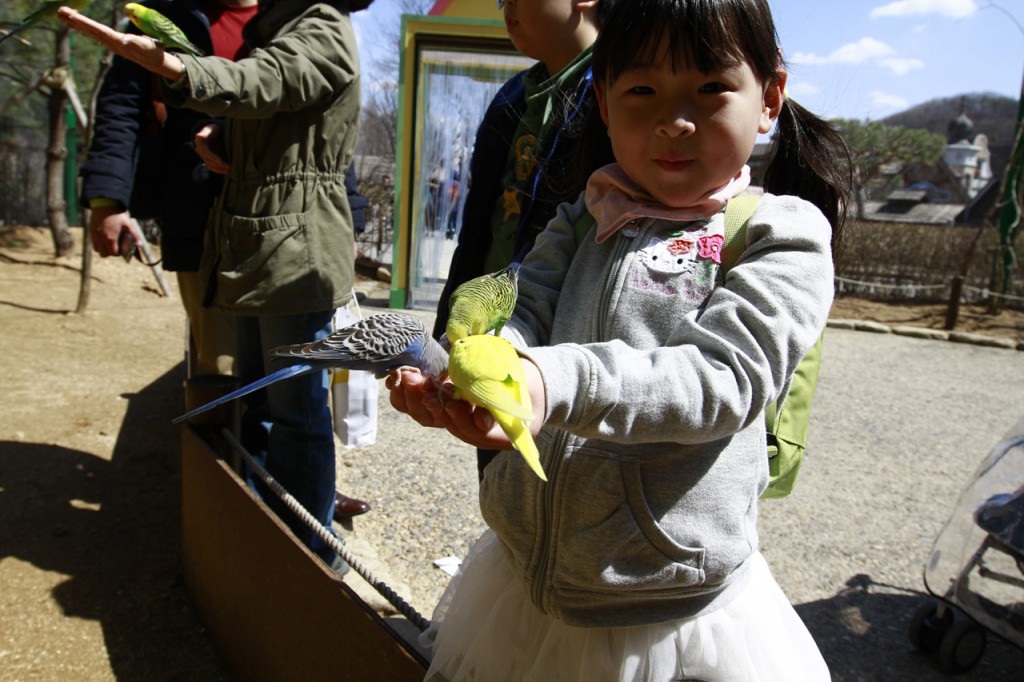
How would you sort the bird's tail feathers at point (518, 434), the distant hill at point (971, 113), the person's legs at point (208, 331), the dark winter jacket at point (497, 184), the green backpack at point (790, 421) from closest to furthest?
the bird's tail feathers at point (518, 434) < the green backpack at point (790, 421) < the dark winter jacket at point (497, 184) < the person's legs at point (208, 331) < the distant hill at point (971, 113)

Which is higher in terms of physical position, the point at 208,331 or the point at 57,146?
the point at 57,146

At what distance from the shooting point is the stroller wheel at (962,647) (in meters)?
2.88

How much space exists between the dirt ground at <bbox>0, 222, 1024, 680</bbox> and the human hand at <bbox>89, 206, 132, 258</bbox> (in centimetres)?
114

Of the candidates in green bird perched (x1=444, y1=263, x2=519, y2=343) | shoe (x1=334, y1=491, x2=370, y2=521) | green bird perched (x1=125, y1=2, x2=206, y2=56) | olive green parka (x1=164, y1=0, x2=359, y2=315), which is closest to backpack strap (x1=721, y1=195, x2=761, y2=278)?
green bird perched (x1=444, y1=263, x2=519, y2=343)

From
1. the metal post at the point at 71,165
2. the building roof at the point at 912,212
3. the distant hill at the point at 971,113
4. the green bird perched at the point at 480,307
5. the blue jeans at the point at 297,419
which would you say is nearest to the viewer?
the green bird perched at the point at 480,307

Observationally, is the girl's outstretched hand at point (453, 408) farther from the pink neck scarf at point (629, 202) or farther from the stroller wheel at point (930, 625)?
the stroller wheel at point (930, 625)

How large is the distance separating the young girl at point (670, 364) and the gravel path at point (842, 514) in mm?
1631

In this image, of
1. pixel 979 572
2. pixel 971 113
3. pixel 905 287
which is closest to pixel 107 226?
pixel 979 572

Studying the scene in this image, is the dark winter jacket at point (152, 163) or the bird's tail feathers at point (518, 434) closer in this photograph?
the bird's tail feathers at point (518, 434)

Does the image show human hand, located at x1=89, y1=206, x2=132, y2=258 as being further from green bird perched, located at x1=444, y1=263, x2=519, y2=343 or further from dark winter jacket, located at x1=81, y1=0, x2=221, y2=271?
green bird perched, located at x1=444, y1=263, x2=519, y2=343

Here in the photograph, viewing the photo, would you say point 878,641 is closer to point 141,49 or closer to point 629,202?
point 629,202

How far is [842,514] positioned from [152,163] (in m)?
3.78

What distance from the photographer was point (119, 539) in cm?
309

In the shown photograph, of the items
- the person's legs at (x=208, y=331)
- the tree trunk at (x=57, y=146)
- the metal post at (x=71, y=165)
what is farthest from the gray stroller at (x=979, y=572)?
the metal post at (x=71, y=165)
